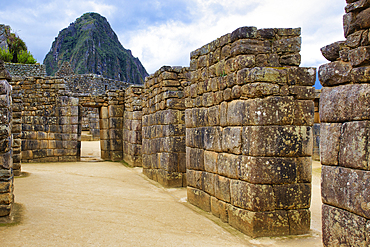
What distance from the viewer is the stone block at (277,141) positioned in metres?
4.74

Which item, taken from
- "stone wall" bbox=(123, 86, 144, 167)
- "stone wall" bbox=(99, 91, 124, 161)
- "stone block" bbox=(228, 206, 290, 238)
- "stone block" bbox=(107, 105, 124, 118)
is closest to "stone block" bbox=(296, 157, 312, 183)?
"stone block" bbox=(228, 206, 290, 238)

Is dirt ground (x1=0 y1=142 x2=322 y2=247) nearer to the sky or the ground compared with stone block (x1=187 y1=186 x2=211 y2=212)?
nearer to the ground

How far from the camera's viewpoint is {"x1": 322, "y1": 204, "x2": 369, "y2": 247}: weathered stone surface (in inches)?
115

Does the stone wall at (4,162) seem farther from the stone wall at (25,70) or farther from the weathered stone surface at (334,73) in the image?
the stone wall at (25,70)

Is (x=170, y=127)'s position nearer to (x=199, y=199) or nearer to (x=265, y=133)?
(x=199, y=199)

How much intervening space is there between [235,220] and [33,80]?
42.8 feet

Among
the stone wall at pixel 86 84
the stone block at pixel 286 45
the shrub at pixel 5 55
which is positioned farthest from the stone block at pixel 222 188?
the shrub at pixel 5 55

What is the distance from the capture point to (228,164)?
5383mm

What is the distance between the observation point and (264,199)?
473 centimetres

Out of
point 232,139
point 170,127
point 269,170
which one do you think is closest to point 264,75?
point 232,139

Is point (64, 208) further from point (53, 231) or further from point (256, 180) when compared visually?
point (256, 180)

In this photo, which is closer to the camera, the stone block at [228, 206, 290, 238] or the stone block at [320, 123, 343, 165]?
the stone block at [320, 123, 343, 165]

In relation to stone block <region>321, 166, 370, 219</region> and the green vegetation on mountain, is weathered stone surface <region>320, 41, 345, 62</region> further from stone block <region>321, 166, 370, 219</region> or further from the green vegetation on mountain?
the green vegetation on mountain

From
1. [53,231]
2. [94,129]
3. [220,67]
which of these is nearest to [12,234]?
[53,231]
